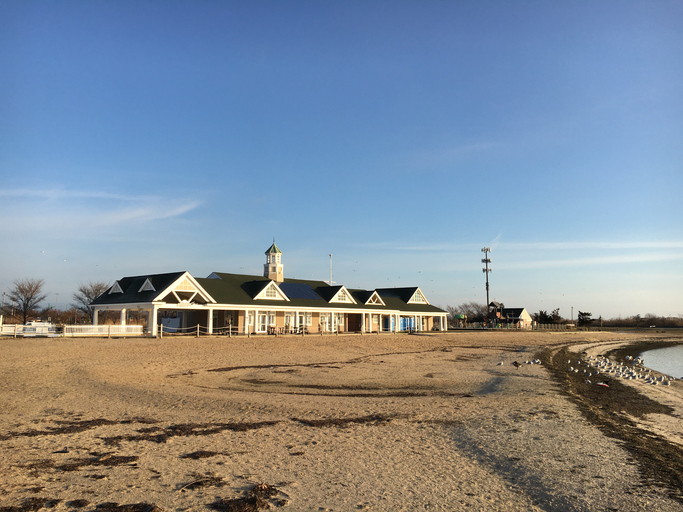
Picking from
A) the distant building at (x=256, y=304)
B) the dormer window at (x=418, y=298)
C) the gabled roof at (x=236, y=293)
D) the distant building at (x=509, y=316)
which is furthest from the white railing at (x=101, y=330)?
the distant building at (x=509, y=316)

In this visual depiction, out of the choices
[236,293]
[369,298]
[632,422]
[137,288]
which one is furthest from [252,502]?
[369,298]

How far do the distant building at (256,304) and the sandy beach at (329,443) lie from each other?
805 inches

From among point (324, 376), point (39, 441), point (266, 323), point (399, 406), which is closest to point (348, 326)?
point (266, 323)

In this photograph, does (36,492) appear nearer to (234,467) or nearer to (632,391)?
(234,467)

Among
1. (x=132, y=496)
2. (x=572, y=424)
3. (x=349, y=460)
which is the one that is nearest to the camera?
(x=132, y=496)

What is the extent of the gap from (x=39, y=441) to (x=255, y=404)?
483 centimetres

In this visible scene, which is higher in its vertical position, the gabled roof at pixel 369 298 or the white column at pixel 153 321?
the gabled roof at pixel 369 298

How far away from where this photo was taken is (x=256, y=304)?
41688mm

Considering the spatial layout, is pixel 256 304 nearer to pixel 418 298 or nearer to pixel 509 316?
pixel 418 298

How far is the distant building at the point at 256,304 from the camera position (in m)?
37.6

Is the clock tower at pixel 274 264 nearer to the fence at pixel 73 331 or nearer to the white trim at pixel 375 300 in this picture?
the white trim at pixel 375 300

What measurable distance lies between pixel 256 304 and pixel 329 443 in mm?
34173

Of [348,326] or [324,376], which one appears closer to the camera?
[324,376]

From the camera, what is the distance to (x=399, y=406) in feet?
38.8
